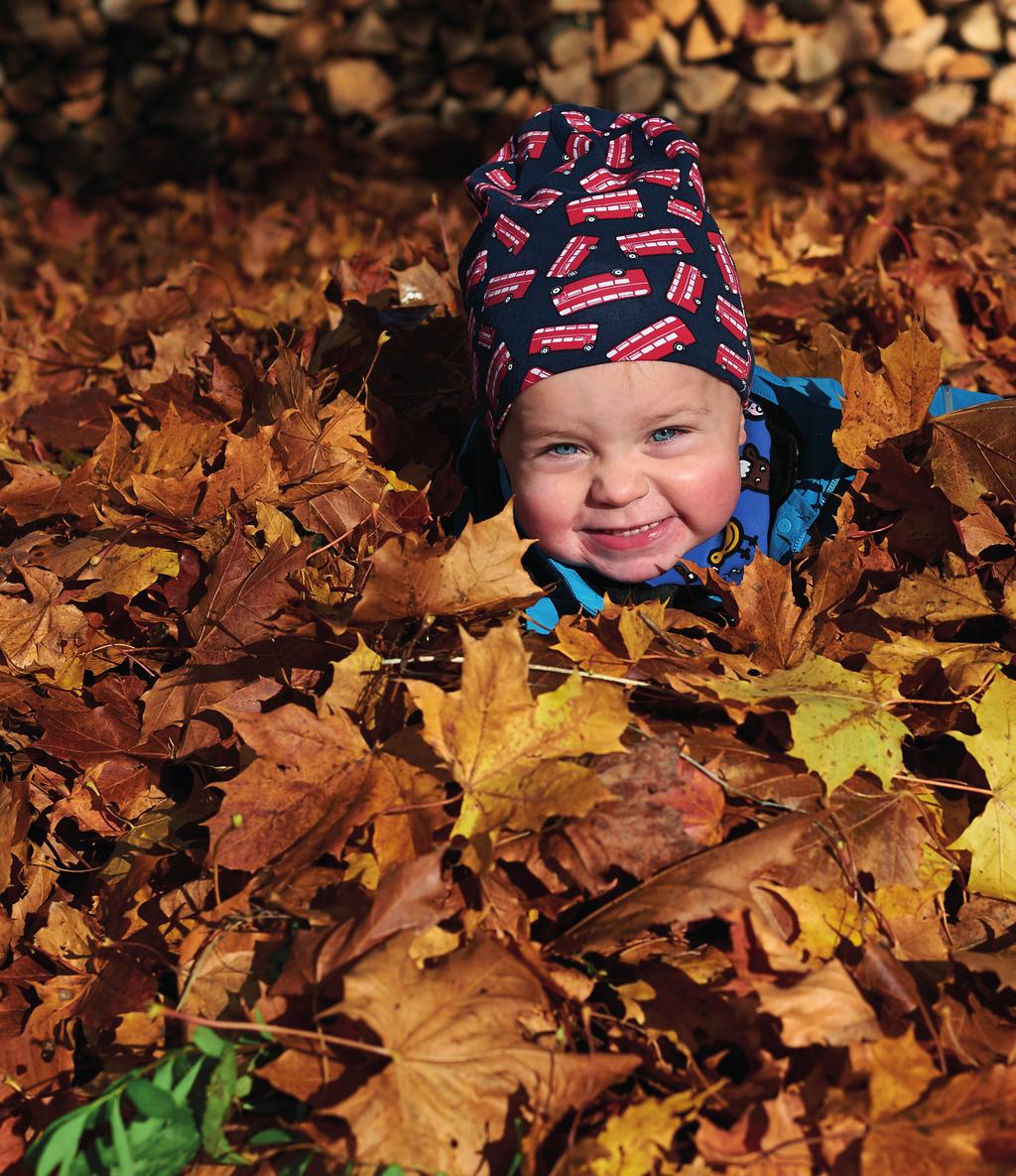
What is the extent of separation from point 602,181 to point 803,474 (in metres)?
0.76

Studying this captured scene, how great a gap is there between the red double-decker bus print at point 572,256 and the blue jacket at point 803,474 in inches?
19.1

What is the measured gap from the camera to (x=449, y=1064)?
1249 millimetres

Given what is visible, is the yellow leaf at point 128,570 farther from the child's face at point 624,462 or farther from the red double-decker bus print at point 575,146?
the red double-decker bus print at point 575,146

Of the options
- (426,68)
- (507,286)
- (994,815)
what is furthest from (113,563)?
(426,68)

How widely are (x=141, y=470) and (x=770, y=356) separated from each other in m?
1.53

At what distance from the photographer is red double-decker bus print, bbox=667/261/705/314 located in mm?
2064

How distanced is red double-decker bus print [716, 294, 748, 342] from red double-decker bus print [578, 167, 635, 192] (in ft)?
0.95

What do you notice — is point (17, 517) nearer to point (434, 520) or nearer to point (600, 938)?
point (434, 520)

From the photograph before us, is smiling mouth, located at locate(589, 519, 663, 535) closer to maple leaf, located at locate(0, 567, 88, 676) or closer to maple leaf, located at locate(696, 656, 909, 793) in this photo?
maple leaf, located at locate(696, 656, 909, 793)

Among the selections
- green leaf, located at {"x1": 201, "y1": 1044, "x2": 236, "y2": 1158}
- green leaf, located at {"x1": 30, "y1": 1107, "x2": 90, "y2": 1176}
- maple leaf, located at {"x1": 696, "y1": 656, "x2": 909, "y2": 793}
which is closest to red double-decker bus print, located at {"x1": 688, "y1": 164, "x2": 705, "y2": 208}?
maple leaf, located at {"x1": 696, "y1": 656, "x2": 909, "y2": 793}

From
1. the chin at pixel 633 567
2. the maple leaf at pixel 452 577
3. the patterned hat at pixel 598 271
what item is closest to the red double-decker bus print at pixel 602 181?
the patterned hat at pixel 598 271

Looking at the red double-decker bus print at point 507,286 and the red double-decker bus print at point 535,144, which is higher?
the red double-decker bus print at point 535,144

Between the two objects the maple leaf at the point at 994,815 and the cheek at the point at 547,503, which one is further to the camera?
the cheek at the point at 547,503

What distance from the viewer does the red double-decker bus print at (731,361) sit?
2078 millimetres
